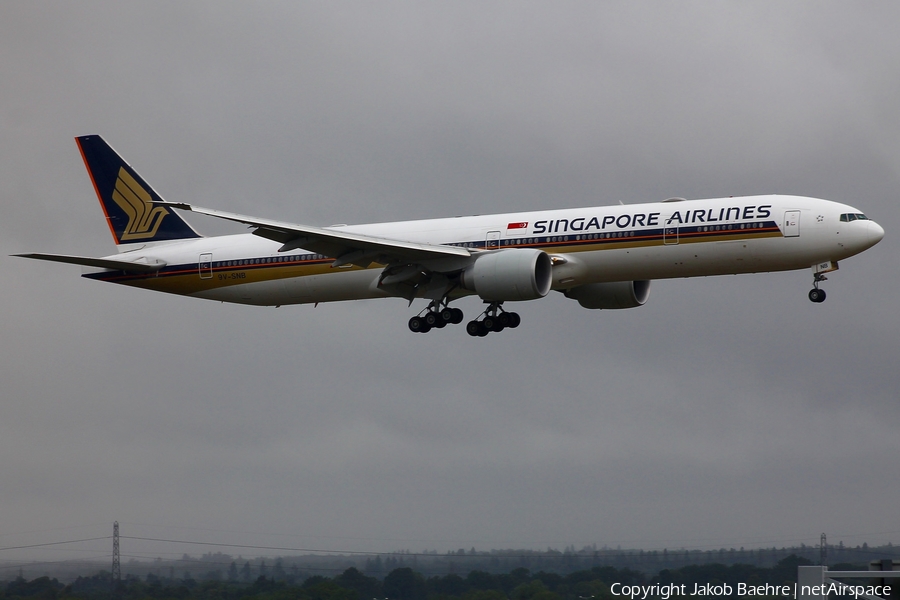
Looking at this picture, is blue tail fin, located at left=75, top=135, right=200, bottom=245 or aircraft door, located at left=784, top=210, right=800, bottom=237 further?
blue tail fin, located at left=75, top=135, right=200, bottom=245

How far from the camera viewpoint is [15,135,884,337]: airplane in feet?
128

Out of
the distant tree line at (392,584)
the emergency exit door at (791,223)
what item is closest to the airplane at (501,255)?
the emergency exit door at (791,223)

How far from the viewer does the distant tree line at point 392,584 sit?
140ft

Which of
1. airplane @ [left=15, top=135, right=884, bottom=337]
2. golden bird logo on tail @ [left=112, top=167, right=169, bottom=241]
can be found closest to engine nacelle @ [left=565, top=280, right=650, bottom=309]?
airplane @ [left=15, top=135, right=884, bottom=337]

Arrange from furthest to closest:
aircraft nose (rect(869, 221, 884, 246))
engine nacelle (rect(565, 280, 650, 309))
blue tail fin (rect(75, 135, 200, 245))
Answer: blue tail fin (rect(75, 135, 200, 245)) < engine nacelle (rect(565, 280, 650, 309)) < aircraft nose (rect(869, 221, 884, 246))

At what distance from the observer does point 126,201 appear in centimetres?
5194

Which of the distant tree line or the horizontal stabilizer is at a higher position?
the horizontal stabilizer

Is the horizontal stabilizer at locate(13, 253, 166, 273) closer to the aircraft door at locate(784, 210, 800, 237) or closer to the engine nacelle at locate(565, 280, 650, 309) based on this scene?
the engine nacelle at locate(565, 280, 650, 309)

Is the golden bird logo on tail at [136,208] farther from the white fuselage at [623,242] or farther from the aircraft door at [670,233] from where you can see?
the aircraft door at [670,233]

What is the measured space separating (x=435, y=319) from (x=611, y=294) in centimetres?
791

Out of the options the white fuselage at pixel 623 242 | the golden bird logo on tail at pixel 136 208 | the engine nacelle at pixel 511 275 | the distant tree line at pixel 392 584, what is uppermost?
the golden bird logo on tail at pixel 136 208

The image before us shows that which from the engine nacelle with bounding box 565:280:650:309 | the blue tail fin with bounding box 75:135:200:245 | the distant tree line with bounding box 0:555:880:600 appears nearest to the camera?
the distant tree line with bounding box 0:555:880:600

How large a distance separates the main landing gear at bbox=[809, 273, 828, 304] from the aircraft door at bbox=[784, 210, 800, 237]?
193 cm

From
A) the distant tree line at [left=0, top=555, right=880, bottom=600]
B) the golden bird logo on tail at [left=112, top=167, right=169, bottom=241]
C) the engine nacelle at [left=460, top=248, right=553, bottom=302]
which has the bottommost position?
the distant tree line at [left=0, top=555, right=880, bottom=600]
